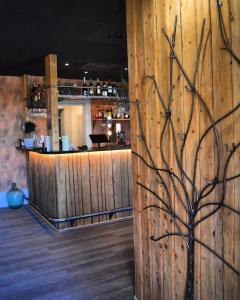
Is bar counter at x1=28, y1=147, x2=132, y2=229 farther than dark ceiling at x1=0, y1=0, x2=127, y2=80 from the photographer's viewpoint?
Yes

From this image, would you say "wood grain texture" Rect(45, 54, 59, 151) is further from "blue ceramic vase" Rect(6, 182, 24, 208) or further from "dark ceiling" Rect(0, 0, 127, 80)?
"blue ceramic vase" Rect(6, 182, 24, 208)

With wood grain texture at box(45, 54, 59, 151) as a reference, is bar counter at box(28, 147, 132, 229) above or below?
below

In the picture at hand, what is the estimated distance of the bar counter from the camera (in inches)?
196

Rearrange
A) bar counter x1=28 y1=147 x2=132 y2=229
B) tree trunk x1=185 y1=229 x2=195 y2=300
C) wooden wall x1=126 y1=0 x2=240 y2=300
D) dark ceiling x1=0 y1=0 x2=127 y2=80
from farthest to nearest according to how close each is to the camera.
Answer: bar counter x1=28 y1=147 x2=132 y2=229 < dark ceiling x1=0 y1=0 x2=127 y2=80 < tree trunk x1=185 y1=229 x2=195 y2=300 < wooden wall x1=126 y1=0 x2=240 y2=300

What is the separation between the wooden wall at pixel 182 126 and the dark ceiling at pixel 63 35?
1186 millimetres

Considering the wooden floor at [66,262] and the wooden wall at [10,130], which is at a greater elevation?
the wooden wall at [10,130]

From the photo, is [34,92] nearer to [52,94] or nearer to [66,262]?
[52,94]

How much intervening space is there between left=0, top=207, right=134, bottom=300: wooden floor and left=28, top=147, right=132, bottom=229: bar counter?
1.03 ft

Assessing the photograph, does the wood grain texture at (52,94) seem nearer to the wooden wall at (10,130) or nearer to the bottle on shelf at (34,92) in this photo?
the bottle on shelf at (34,92)

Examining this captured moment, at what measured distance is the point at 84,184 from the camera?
5160 mm

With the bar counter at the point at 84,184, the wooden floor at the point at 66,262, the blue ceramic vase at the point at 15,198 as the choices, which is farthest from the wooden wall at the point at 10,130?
the wooden floor at the point at 66,262

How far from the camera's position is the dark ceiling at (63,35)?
3461 millimetres

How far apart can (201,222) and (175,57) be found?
1112mm

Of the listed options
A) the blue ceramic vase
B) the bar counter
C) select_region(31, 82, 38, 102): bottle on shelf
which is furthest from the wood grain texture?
the blue ceramic vase
